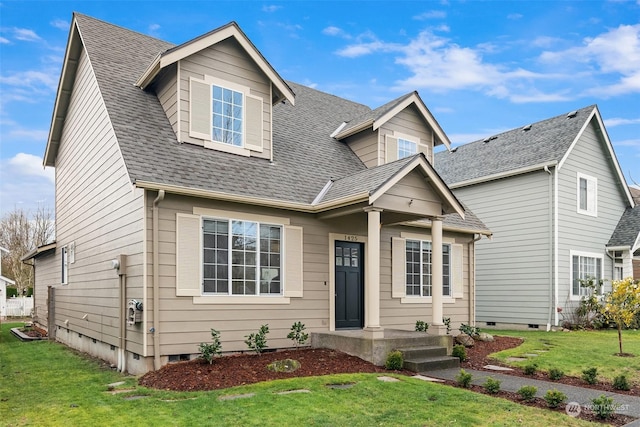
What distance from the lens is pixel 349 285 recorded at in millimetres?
11555

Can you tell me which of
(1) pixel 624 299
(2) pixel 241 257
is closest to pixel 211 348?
(2) pixel 241 257

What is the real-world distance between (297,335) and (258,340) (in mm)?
1054

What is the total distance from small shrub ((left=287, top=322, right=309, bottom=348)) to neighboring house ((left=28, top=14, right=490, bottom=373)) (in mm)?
238

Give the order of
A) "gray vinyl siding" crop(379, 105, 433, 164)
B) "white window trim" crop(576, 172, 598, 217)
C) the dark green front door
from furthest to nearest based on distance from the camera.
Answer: "white window trim" crop(576, 172, 598, 217)
"gray vinyl siding" crop(379, 105, 433, 164)
the dark green front door

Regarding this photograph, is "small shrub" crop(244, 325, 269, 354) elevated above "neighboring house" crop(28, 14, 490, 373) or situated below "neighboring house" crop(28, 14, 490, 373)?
below

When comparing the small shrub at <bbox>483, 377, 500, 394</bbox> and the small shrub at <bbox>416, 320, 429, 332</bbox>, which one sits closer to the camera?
the small shrub at <bbox>483, 377, 500, 394</bbox>

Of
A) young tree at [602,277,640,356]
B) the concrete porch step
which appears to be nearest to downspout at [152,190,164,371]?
the concrete porch step

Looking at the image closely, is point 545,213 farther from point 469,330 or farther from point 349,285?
point 349,285

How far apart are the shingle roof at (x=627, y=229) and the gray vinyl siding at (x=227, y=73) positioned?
47.9 ft

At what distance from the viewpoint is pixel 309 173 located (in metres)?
11.6

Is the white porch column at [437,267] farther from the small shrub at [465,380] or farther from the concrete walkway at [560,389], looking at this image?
the small shrub at [465,380]

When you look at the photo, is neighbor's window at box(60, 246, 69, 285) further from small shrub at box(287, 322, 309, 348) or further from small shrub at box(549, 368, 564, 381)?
small shrub at box(549, 368, 564, 381)

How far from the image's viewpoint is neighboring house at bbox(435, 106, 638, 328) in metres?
16.5

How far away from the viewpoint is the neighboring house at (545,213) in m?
16.5
